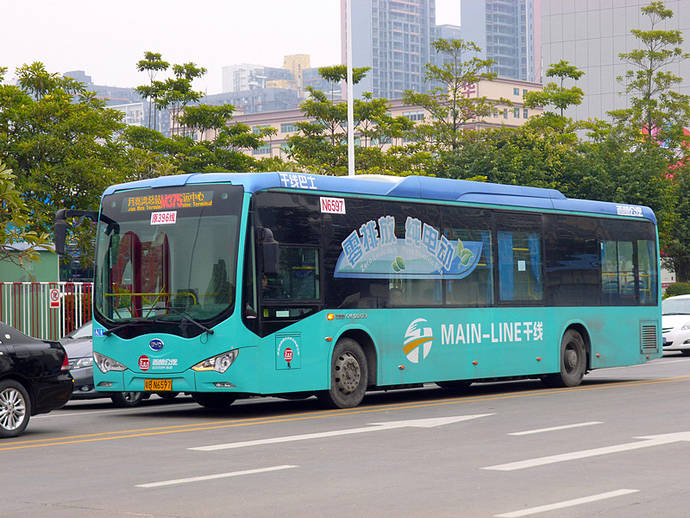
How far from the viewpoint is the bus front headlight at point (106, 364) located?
49.1ft

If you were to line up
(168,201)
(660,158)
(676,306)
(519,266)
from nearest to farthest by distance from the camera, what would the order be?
(168,201), (519,266), (676,306), (660,158)

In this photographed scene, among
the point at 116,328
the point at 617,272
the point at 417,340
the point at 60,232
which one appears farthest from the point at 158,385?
the point at 617,272

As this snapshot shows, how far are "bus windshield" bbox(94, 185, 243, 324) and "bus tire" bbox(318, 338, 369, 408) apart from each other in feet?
6.59

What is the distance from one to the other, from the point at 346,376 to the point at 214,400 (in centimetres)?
208

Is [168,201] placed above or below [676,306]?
above

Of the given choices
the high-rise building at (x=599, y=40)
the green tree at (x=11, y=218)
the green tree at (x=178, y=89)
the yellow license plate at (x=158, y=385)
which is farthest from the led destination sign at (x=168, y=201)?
the high-rise building at (x=599, y=40)

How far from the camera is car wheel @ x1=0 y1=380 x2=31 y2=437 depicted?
1257 cm

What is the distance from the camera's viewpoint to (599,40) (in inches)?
4510

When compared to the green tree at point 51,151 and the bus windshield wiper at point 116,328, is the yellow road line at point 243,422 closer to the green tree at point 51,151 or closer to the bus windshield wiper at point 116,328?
the bus windshield wiper at point 116,328

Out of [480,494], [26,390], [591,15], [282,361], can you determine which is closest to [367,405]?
[282,361]

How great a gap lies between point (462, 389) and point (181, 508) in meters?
12.5

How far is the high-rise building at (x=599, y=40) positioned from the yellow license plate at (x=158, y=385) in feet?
338

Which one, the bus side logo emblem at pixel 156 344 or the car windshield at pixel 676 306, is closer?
the bus side logo emblem at pixel 156 344

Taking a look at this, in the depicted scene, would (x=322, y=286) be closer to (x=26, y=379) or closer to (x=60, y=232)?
(x=60, y=232)
